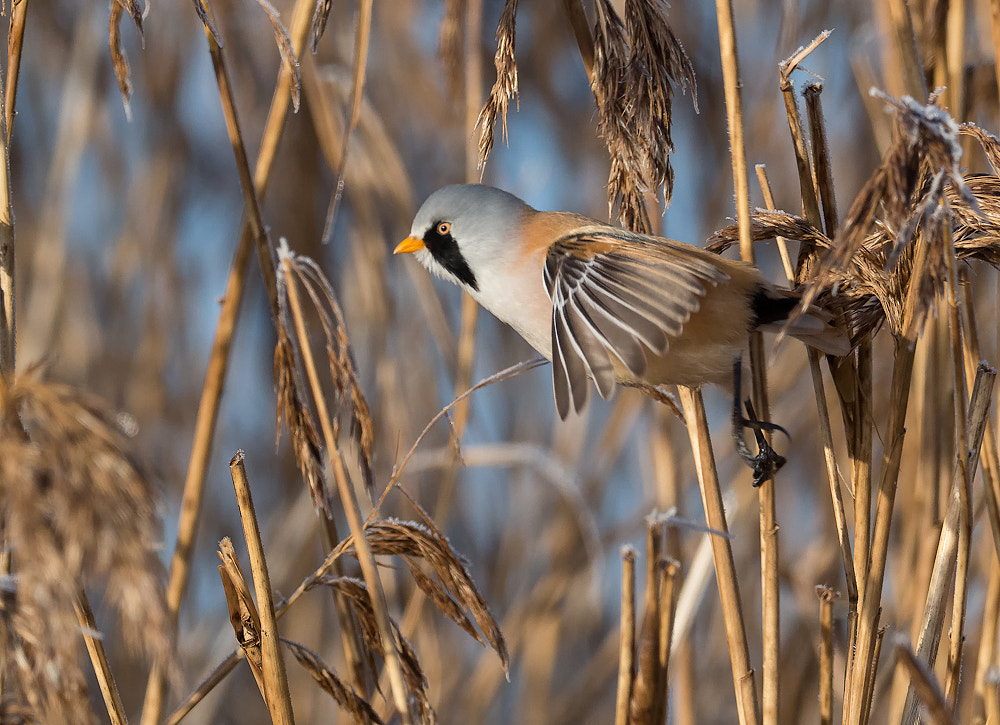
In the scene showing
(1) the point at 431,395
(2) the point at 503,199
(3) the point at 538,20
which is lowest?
(1) the point at 431,395

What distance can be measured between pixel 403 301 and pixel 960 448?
167 centimetres

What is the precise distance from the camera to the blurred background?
2129mm

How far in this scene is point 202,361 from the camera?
99.0 inches

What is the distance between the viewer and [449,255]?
4.03ft

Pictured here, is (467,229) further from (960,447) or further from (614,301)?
(960,447)

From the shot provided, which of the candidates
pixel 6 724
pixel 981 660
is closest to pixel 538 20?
pixel 981 660

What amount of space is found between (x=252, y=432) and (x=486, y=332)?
707mm

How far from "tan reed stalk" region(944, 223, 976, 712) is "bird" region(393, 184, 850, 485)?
15cm

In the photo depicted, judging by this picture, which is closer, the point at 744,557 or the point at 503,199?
the point at 503,199

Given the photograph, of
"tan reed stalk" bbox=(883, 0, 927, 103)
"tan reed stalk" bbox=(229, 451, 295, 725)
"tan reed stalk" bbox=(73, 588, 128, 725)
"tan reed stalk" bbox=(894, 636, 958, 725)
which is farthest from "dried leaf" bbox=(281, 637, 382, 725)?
"tan reed stalk" bbox=(883, 0, 927, 103)

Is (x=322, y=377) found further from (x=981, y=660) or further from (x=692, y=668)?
(x=981, y=660)

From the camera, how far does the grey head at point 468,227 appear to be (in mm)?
1191

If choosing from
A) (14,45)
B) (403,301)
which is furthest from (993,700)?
(403,301)

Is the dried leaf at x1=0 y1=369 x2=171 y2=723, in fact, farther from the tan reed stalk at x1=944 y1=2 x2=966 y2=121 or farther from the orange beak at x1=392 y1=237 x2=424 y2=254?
the tan reed stalk at x1=944 y1=2 x2=966 y2=121
